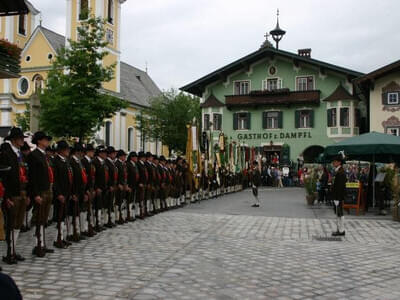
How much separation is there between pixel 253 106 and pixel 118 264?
1452 inches

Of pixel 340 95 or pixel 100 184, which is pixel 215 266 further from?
pixel 340 95

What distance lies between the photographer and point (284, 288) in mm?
6398

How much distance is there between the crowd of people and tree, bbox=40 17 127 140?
953cm

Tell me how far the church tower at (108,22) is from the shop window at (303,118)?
699 inches

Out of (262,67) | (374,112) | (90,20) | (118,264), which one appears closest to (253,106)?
(262,67)

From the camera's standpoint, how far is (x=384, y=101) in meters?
36.1

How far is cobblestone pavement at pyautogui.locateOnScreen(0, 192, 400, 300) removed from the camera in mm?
6172

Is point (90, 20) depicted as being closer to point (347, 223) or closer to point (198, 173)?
point (198, 173)

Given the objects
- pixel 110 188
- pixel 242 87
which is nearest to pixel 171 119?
pixel 242 87

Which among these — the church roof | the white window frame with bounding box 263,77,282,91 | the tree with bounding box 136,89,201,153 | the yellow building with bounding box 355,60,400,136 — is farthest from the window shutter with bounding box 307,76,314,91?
the church roof

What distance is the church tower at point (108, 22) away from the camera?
4731 centimetres

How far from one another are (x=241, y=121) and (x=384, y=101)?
42.9 ft

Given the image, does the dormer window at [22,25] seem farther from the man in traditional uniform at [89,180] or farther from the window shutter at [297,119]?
the man in traditional uniform at [89,180]

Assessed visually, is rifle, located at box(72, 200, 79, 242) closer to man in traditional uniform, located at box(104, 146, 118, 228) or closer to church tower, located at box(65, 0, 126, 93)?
man in traditional uniform, located at box(104, 146, 118, 228)
